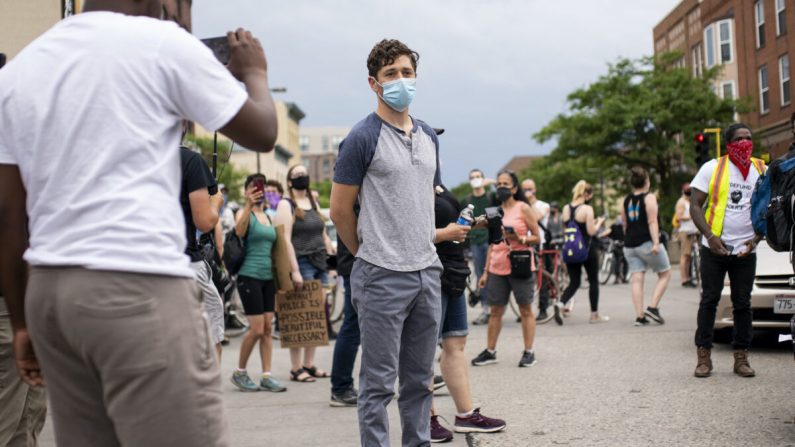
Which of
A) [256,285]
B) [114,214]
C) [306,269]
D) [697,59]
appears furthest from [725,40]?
[114,214]

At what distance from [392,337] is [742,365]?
4.39 metres

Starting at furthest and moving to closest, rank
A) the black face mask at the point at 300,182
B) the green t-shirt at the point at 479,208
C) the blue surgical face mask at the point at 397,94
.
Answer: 1. the green t-shirt at the point at 479,208
2. the black face mask at the point at 300,182
3. the blue surgical face mask at the point at 397,94

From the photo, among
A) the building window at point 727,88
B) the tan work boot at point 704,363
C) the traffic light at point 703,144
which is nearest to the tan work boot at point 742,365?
the tan work boot at point 704,363

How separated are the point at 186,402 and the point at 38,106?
2.58 feet

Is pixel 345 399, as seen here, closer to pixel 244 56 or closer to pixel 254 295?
pixel 254 295

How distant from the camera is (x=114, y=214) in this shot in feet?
7.07

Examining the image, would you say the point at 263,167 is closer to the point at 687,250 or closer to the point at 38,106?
the point at 687,250

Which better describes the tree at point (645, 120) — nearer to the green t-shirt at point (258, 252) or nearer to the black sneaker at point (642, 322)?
the black sneaker at point (642, 322)

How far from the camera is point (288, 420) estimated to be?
6.79 metres

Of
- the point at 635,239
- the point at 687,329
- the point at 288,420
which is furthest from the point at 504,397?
the point at 635,239

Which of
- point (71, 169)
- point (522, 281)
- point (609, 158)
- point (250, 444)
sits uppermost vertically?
point (609, 158)

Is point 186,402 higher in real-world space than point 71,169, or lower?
lower

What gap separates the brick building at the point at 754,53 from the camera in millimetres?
40625

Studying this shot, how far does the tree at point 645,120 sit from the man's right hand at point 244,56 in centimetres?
4571
